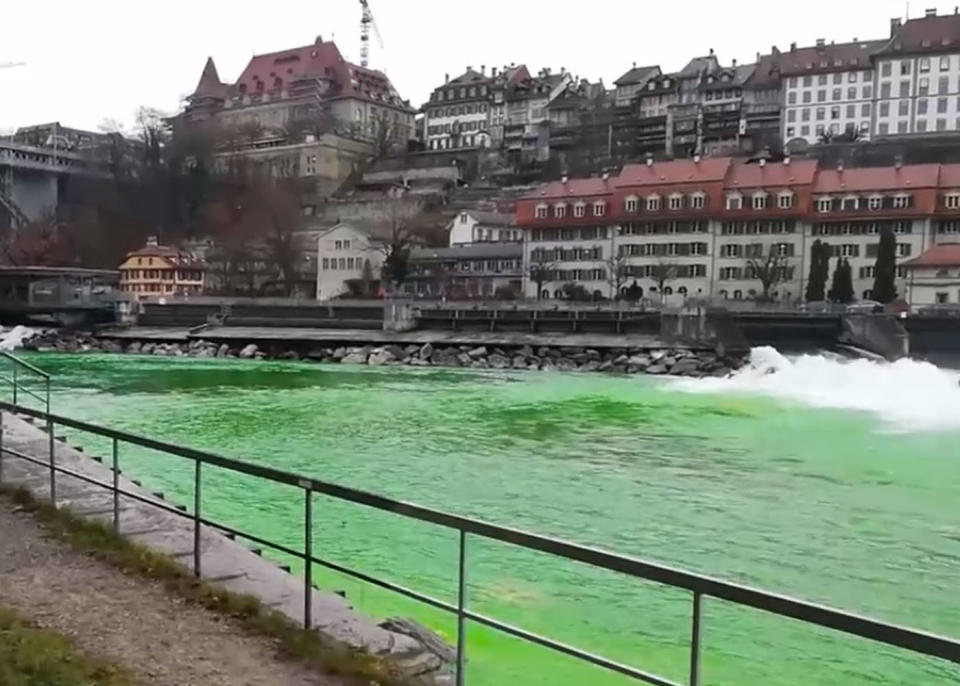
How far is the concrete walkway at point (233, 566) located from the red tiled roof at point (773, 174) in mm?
60538

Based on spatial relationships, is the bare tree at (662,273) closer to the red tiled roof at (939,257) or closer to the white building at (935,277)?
the red tiled roof at (939,257)

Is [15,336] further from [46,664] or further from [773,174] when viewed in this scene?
[46,664]

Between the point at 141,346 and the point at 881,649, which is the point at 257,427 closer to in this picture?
the point at 881,649

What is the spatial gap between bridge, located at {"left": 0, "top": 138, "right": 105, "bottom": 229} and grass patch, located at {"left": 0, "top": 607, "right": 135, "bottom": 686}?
10462cm

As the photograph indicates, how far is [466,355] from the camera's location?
1791 inches

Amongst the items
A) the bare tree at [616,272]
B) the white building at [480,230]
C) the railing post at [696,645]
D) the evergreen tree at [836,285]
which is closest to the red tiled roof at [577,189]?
the white building at [480,230]

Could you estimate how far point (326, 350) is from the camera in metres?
48.8

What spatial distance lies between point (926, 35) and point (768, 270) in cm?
4371

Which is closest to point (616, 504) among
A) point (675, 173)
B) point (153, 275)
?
point (675, 173)

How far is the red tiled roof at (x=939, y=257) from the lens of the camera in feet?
174

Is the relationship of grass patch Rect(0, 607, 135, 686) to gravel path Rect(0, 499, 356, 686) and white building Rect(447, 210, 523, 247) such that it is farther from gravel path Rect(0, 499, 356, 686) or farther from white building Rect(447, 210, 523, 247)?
white building Rect(447, 210, 523, 247)

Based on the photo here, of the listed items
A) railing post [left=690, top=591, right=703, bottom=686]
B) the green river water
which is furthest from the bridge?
railing post [left=690, top=591, right=703, bottom=686]

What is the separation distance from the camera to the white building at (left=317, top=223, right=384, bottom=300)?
244ft

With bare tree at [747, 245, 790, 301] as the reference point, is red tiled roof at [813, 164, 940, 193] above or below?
above
